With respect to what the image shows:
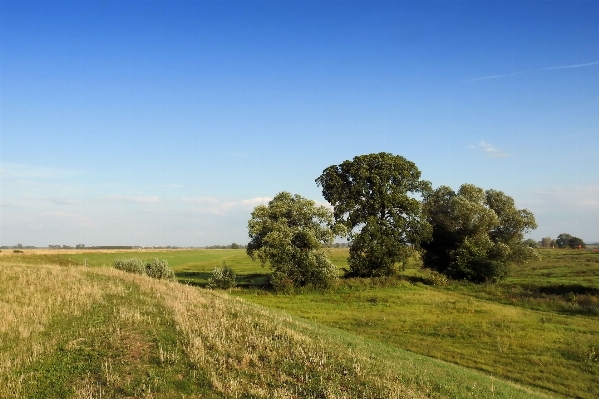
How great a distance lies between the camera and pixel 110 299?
21688 millimetres

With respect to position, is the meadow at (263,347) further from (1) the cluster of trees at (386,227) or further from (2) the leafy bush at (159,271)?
(2) the leafy bush at (159,271)

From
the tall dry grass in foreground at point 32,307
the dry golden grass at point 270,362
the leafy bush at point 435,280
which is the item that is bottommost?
the leafy bush at point 435,280

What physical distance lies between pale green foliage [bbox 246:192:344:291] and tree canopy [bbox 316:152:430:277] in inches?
291

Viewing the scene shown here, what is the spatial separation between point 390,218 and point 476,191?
19511 mm

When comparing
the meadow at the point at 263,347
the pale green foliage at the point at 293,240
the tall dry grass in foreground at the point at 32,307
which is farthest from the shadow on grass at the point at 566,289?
the tall dry grass in foreground at the point at 32,307

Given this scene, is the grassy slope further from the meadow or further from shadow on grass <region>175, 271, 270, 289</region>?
shadow on grass <region>175, 271, 270, 289</region>

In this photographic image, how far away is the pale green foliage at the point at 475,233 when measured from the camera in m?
61.9

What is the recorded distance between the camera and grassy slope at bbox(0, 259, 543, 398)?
1189 cm

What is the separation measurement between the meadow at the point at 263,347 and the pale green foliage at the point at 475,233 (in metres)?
22.8

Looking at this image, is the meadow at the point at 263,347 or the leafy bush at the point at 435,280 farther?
the leafy bush at the point at 435,280

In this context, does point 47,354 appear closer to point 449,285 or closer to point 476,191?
point 449,285

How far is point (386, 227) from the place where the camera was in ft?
192

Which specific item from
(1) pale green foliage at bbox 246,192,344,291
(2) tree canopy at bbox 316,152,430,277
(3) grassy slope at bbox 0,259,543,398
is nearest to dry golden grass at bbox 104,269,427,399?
(3) grassy slope at bbox 0,259,543,398

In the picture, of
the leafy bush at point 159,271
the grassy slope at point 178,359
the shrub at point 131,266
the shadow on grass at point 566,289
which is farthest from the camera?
the leafy bush at point 159,271
